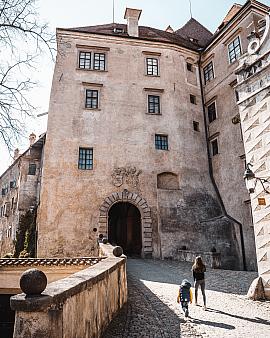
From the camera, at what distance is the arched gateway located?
762 inches

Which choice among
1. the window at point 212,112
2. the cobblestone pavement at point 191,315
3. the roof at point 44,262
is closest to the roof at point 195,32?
the window at point 212,112

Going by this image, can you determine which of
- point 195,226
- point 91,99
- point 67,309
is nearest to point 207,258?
point 195,226

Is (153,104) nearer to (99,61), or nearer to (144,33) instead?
(99,61)

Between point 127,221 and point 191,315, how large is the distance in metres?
19.3

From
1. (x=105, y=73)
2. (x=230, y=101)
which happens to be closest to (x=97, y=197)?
(x=105, y=73)

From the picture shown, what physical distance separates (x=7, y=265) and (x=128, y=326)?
7689mm

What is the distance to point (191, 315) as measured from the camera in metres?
6.73

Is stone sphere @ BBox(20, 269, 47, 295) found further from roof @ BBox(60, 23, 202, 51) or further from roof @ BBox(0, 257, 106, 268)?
roof @ BBox(60, 23, 202, 51)

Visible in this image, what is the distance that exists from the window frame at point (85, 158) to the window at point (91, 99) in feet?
10.9

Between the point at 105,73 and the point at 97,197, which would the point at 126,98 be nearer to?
the point at 105,73

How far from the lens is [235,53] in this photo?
21.4 m

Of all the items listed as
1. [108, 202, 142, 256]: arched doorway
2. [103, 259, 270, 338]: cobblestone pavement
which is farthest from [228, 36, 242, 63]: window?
[103, 259, 270, 338]: cobblestone pavement

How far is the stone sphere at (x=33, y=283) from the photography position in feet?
9.84

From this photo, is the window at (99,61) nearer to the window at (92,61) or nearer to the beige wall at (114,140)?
the window at (92,61)
